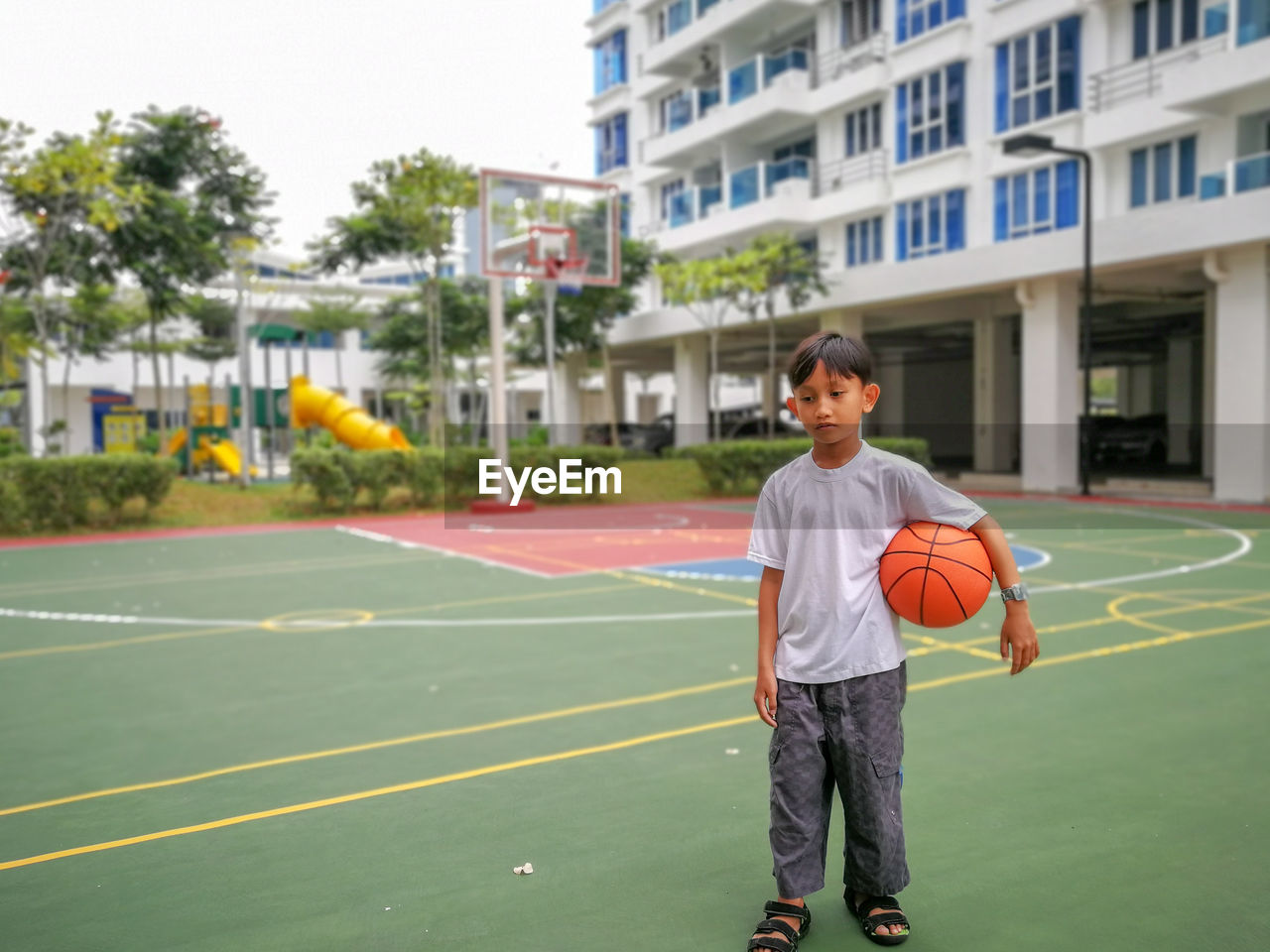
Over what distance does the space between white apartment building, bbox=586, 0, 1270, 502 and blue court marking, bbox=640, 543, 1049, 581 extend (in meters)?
8.75

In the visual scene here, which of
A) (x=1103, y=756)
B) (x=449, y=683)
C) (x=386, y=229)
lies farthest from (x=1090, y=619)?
(x=386, y=229)

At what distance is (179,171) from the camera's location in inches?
1051

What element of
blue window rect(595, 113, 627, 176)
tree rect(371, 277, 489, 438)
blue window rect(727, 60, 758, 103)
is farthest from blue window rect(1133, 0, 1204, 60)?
blue window rect(595, 113, 627, 176)

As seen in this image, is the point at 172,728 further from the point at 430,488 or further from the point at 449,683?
the point at 430,488

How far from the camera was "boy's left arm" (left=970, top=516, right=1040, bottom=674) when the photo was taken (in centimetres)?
300

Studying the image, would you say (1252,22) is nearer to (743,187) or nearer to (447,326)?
(743,187)

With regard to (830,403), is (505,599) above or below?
below

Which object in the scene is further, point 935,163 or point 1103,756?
point 935,163

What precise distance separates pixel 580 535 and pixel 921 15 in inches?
649

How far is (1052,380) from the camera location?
72.0 ft

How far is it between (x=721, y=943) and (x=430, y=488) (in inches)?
718

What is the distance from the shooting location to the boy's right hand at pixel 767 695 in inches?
123

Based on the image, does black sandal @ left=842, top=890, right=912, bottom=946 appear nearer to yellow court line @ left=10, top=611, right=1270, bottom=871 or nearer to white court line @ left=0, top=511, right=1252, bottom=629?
yellow court line @ left=10, top=611, right=1270, bottom=871

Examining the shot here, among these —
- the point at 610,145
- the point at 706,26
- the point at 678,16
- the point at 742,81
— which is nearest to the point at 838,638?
the point at 742,81
